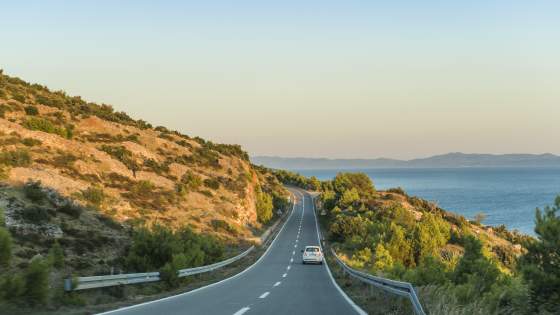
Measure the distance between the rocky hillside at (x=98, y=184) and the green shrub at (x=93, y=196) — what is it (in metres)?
0.08

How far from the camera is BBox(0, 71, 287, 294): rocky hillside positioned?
2428cm

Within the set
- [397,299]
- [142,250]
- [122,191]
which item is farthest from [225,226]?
[397,299]

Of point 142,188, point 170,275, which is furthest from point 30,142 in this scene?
point 170,275

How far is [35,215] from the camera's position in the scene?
24.7 m

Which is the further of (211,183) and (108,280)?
(211,183)

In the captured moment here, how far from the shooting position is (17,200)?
87.1 ft

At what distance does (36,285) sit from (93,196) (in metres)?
24.8

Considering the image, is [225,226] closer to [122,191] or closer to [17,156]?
[122,191]

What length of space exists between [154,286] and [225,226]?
1296 inches

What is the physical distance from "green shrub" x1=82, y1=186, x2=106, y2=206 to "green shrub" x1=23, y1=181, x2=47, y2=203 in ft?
17.5

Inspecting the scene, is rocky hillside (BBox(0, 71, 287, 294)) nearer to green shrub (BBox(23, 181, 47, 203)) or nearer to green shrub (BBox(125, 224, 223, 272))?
green shrub (BBox(23, 181, 47, 203))

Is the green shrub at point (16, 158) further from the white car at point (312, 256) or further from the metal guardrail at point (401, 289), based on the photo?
the metal guardrail at point (401, 289)

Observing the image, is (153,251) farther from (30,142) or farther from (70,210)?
(30,142)

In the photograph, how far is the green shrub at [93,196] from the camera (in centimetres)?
3528
